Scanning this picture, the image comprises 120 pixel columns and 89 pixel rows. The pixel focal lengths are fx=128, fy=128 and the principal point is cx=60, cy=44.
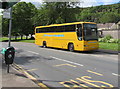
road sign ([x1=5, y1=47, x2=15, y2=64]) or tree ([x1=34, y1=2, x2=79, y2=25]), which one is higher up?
tree ([x1=34, y1=2, x2=79, y2=25])

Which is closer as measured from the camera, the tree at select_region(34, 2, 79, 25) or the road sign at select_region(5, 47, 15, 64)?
the road sign at select_region(5, 47, 15, 64)

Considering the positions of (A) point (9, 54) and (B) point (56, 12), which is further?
(B) point (56, 12)

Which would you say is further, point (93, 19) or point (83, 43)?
point (93, 19)

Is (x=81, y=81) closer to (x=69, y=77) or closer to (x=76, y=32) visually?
(x=69, y=77)

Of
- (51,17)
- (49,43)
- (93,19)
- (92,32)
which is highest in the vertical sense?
(93,19)

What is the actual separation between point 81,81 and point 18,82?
2.63m

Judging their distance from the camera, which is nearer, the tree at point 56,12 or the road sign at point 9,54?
the road sign at point 9,54

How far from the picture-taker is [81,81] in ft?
18.5

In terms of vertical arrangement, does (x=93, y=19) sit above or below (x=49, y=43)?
above

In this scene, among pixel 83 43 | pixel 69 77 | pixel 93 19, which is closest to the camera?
pixel 69 77

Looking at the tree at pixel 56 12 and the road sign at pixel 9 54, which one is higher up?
the tree at pixel 56 12

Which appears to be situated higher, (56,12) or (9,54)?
(56,12)

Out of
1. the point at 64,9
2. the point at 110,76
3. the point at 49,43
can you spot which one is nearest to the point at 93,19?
the point at 64,9

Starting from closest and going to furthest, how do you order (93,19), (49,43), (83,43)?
(83,43), (49,43), (93,19)
